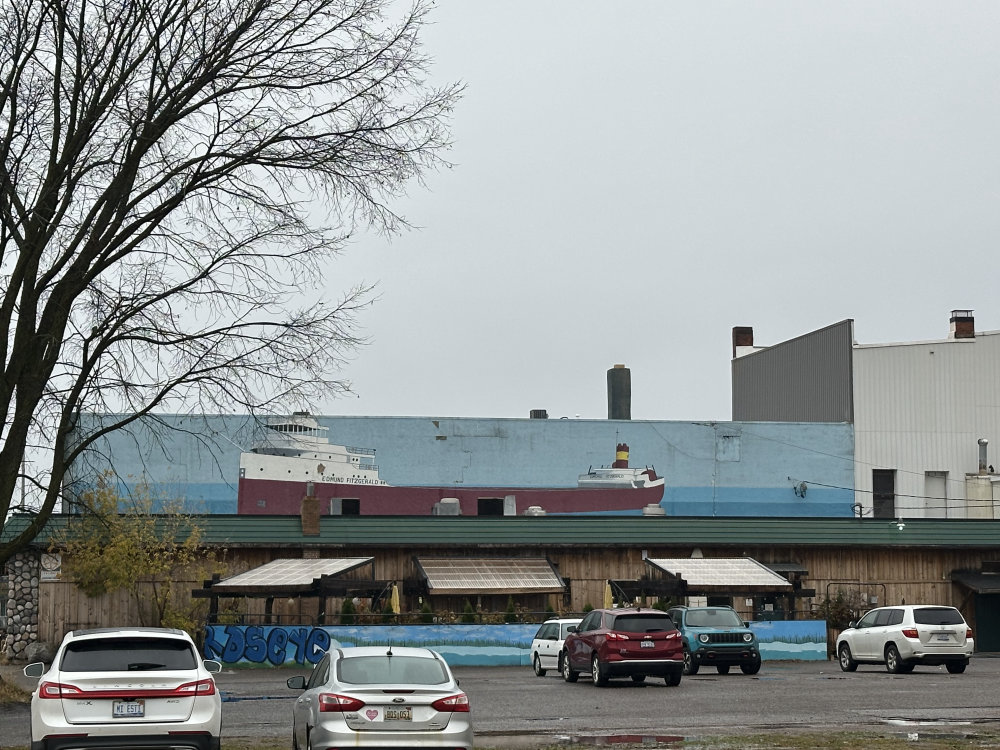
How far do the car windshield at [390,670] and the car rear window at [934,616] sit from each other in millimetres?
18682

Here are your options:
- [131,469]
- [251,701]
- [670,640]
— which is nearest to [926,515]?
[131,469]

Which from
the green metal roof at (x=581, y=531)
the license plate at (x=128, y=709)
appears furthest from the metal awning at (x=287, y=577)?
the license plate at (x=128, y=709)

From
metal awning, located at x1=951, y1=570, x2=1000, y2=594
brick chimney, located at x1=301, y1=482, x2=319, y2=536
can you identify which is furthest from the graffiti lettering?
metal awning, located at x1=951, y1=570, x2=1000, y2=594

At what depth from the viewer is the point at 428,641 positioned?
37719 millimetres

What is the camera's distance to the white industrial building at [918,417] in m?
63.1

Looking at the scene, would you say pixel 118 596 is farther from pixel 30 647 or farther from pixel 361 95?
pixel 361 95

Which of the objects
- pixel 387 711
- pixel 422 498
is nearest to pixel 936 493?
pixel 422 498

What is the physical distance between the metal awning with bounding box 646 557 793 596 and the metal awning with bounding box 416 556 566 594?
3.43m

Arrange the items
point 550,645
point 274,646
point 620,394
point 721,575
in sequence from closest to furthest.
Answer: point 550,645, point 274,646, point 721,575, point 620,394

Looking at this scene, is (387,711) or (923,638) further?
(923,638)

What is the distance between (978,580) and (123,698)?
3724 centimetres

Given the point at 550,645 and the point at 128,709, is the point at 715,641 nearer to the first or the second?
the point at 550,645

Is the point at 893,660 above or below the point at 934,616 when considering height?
below

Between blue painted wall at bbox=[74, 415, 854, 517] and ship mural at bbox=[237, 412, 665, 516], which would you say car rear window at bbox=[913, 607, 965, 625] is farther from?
blue painted wall at bbox=[74, 415, 854, 517]
